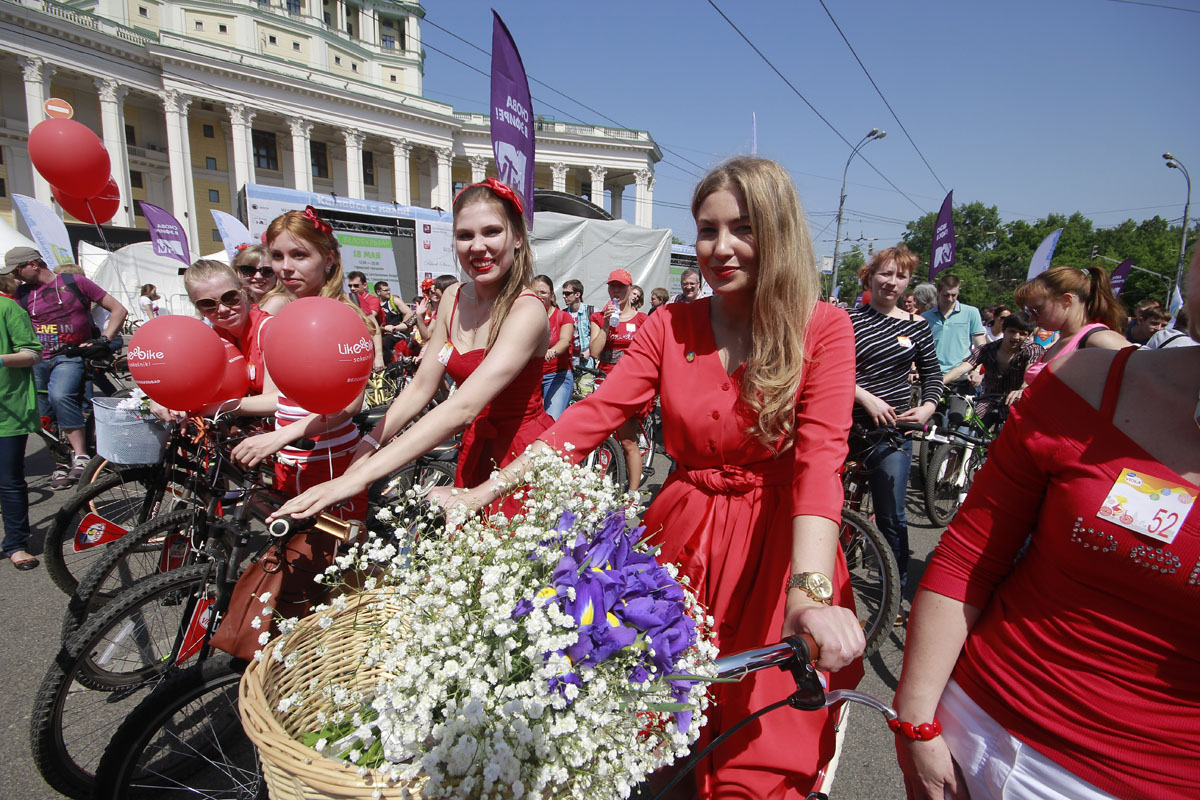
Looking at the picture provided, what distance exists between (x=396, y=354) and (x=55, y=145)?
6.09 m

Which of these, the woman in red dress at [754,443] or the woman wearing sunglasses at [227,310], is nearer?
the woman in red dress at [754,443]

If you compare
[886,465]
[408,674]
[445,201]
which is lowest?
[886,465]

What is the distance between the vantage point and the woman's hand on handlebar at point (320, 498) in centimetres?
150

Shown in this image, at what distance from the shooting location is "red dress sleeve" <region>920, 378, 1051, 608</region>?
1209mm

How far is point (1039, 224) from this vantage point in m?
Answer: 67.2

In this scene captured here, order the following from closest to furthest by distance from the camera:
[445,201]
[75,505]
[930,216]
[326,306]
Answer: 1. [326,306]
2. [75,505]
3. [445,201]
4. [930,216]

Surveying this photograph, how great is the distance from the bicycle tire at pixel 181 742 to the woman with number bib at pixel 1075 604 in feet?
6.34

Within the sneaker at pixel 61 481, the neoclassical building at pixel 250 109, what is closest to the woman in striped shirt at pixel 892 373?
the sneaker at pixel 61 481

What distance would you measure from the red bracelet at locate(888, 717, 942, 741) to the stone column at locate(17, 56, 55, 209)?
160 ft

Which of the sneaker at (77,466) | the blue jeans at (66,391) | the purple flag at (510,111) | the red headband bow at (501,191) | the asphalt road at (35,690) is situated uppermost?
the purple flag at (510,111)

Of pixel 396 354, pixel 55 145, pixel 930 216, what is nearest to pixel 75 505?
pixel 55 145

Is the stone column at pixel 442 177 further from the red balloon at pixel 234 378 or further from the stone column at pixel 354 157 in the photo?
the red balloon at pixel 234 378

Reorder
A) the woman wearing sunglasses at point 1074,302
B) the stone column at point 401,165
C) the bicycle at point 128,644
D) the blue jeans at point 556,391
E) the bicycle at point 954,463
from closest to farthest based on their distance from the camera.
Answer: the bicycle at point 128,644 < the woman wearing sunglasses at point 1074,302 < the bicycle at point 954,463 < the blue jeans at point 556,391 < the stone column at point 401,165

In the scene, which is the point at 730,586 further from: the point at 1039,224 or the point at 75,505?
the point at 1039,224
